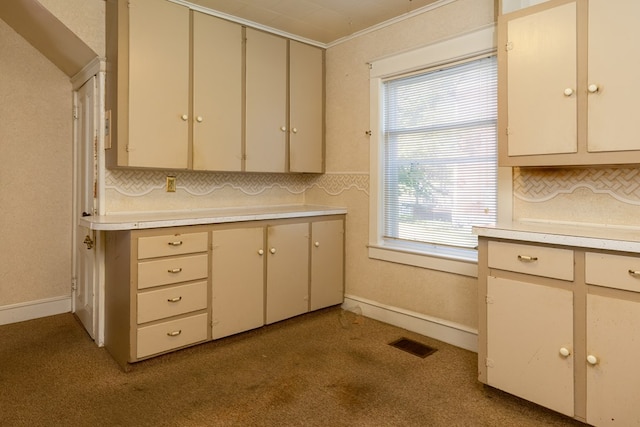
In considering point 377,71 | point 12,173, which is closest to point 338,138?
point 377,71

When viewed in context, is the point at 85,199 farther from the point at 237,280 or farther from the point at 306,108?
the point at 306,108

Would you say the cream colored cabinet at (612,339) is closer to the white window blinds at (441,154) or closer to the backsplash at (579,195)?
the backsplash at (579,195)

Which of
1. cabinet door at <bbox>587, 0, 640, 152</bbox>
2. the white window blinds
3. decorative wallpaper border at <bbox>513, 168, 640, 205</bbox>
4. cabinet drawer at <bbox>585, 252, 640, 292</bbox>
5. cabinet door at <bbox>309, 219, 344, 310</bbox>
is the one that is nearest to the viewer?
cabinet drawer at <bbox>585, 252, 640, 292</bbox>

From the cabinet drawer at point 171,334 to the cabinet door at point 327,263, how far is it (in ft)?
3.41

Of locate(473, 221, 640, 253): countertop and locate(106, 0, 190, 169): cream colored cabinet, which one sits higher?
locate(106, 0, 190, 169): cream colored cabinet

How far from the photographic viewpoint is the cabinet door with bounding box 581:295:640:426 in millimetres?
1693

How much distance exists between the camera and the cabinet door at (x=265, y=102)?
325 cm

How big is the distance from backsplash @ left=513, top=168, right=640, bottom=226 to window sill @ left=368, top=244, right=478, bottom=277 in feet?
1.60

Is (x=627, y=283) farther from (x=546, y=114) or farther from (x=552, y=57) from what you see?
(x=552, y=57)

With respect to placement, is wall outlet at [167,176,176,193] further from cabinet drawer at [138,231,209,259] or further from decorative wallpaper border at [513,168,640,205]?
decorative wallpaper border at [513,168,640,205]

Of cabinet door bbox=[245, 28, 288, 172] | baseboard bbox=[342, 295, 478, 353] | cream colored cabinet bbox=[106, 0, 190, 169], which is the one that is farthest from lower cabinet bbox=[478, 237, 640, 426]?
cream colored cabinet bbox=[106, 0, 190, 169]

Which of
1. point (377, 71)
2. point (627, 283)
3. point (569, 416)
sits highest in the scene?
point (377, 71)

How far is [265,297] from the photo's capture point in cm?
308

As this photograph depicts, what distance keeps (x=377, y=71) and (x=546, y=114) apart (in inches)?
62.6
